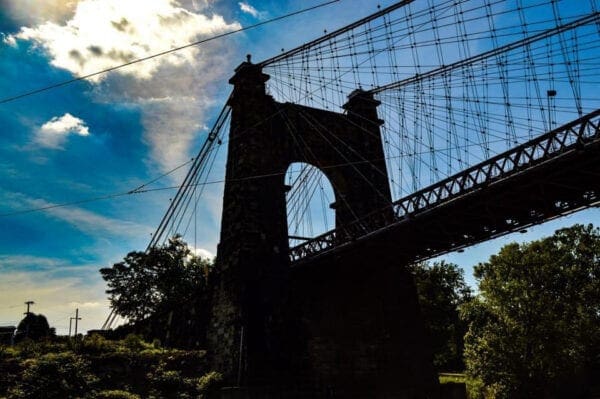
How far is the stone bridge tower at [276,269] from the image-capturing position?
1914 centimetres

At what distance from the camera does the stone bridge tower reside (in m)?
19.1

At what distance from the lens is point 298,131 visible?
1001 inches

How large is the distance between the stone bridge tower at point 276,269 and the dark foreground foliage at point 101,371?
68.8 inches

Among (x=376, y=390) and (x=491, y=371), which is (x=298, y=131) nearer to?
(x=376, y=390)

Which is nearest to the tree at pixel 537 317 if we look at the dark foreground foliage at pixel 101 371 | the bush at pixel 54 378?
the dark foreground foliage at pixel 101 371

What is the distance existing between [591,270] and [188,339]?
26748 millimetres

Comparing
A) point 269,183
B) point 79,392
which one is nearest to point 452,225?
point 269,183

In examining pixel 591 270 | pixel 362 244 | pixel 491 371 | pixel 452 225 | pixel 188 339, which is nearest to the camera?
pixel 452 225

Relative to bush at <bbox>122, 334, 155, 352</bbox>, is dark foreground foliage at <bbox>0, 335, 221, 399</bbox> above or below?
below

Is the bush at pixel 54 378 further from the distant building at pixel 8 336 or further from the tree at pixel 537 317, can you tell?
the tree at pixel 537 317

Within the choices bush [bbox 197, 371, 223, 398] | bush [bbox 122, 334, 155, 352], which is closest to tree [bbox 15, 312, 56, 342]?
bush [bbox 122, 334, 155, 352]

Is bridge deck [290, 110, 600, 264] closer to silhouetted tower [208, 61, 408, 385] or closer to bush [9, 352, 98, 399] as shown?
silhouetted tower [208, 61, 408, 385]

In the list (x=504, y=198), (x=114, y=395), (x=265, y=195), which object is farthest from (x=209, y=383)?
(x=504, y=198)

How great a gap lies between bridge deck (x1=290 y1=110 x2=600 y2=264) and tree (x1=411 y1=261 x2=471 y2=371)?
22356mm
